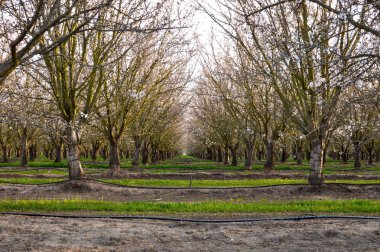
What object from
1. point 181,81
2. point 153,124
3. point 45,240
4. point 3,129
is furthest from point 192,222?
point 3,129

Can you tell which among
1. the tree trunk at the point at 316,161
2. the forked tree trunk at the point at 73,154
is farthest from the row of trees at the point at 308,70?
the forked tree trunk at the point at 73,154

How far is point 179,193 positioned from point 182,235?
5.89 metres

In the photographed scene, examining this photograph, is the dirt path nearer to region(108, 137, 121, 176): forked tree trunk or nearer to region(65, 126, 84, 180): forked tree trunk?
region(65, 126, 84, 180): forked tree trunk

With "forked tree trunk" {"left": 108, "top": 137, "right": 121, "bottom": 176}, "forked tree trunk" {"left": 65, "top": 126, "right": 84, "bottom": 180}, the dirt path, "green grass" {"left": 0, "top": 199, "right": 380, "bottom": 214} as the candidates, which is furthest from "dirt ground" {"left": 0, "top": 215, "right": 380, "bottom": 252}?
"forked tree trunk" {"left": 108, "top": 137, "right": 121, "bottom": 176}

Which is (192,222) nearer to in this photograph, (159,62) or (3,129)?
(159,62)

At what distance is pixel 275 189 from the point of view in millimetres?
13156

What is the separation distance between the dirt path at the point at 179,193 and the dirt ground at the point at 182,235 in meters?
4.12

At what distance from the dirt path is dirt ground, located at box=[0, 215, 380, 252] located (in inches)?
162

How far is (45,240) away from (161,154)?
171 ft

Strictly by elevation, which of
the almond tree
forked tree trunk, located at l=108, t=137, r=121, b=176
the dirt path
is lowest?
the dirt path

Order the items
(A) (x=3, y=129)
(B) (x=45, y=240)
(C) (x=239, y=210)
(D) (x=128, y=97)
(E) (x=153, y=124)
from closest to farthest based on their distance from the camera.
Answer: (B) (x=45, y=240)
(C) (x=239, y=210)
(D) (x=128, y=97)
(E) (x=153, y=124)
(A) (x=3, y=129)

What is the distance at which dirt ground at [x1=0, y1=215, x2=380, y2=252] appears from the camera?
6.11 m

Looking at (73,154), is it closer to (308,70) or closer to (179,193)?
(179,193)

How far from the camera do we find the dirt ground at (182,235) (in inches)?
240
